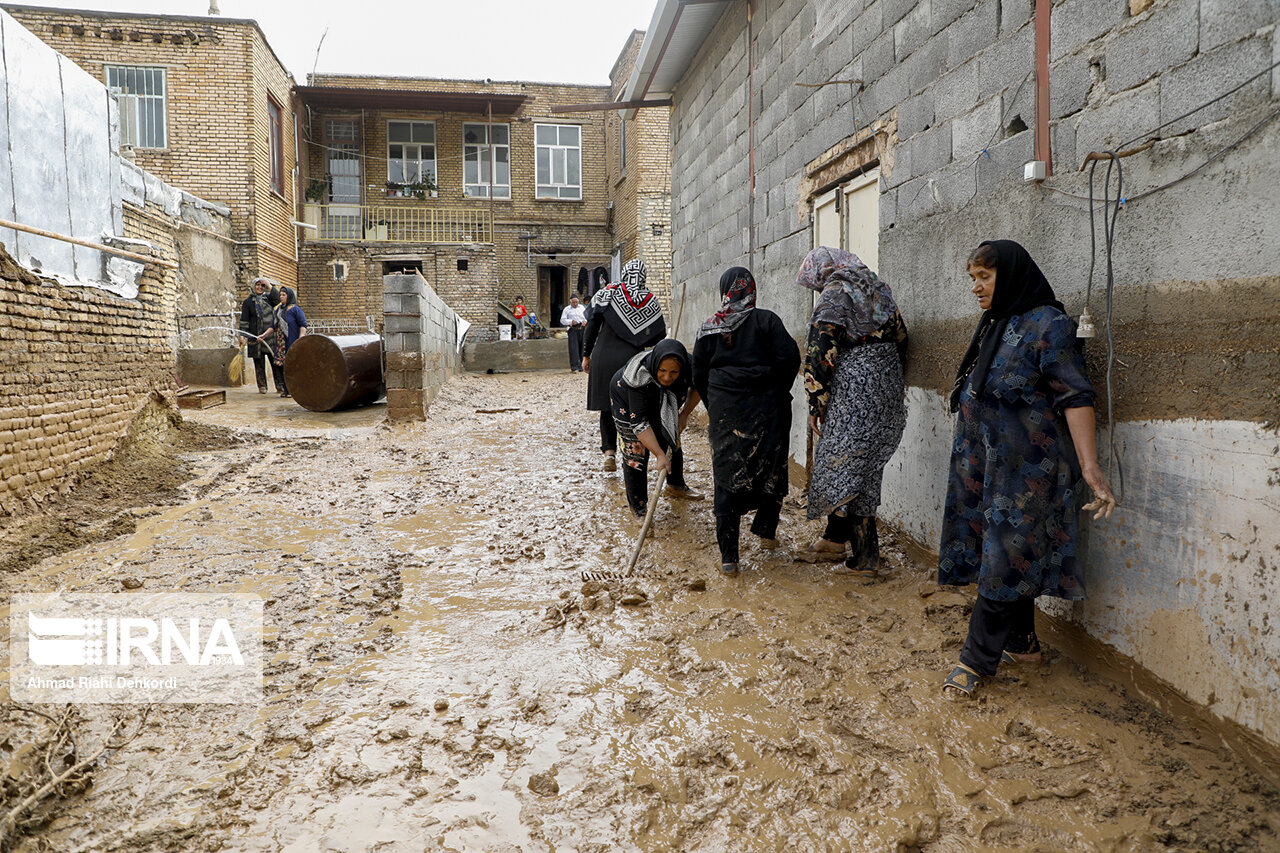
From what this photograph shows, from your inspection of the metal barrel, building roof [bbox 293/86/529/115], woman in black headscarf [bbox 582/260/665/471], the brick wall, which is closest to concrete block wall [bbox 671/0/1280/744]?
woman in black headscarf [bbox 582/260/665/471]

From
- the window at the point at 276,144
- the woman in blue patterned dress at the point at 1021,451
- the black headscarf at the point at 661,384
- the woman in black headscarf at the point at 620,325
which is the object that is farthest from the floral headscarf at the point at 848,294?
the window at the point at 276,144

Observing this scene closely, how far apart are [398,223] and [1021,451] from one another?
21.6m

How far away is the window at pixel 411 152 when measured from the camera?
75.2 feet

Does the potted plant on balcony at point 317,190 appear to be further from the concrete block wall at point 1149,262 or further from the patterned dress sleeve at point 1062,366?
the patterned dress sleeve at point 1062,366

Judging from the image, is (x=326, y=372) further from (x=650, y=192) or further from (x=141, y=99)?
(x=650, y=192)

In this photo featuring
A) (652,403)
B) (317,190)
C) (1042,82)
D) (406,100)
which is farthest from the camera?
(406,100)

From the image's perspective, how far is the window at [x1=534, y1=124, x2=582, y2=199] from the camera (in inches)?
946

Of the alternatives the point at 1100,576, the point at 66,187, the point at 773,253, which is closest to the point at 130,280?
the point at 66,187

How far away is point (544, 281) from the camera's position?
2425 centimetres

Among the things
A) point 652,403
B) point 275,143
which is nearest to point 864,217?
point 652,403

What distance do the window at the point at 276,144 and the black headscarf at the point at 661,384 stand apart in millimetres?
17113

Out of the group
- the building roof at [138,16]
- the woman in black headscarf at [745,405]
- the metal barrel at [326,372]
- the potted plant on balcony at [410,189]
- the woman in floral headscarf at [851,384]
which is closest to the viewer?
the woman in floral headscarf at [851,384]

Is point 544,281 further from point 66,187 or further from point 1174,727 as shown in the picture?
point 1174,727

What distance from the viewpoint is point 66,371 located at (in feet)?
17.9
